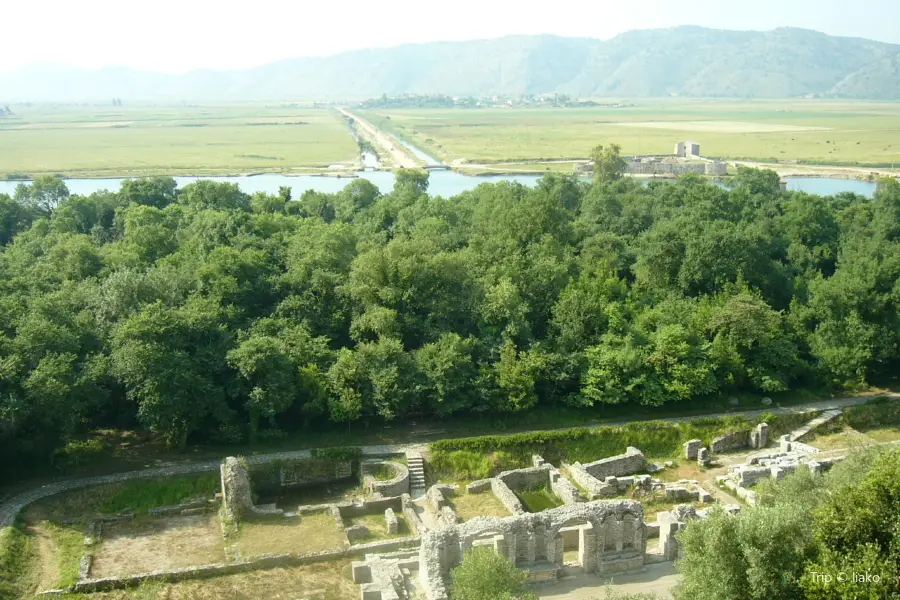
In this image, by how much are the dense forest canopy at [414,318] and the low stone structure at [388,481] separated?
2.64 m

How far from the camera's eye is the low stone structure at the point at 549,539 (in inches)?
933

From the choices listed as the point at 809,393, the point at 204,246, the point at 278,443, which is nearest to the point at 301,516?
the point at 278,443

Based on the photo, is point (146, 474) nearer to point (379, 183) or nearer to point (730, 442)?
point (730, 442)

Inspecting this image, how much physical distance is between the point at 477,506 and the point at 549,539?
18.0 feet

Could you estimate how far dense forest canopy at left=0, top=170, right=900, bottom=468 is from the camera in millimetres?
32250

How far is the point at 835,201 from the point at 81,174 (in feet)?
318

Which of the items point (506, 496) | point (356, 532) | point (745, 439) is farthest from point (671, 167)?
point (356, 532)

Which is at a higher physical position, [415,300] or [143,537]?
[415,300]

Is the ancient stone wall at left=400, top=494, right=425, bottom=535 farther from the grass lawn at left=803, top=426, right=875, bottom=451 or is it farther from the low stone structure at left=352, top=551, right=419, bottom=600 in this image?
the grass lawn at left=803, top=426, right=875, bottom=451

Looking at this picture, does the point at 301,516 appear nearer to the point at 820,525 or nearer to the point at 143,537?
the point at 143,537

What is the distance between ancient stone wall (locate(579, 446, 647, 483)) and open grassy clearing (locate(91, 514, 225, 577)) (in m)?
15.2

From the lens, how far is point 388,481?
3066 centimetres

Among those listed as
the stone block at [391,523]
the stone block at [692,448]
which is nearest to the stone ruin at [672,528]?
the stone block at [692,448]

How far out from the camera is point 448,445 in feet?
109
